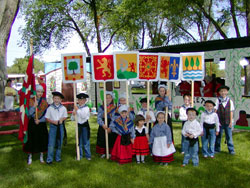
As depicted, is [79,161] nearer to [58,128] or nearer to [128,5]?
[58,128]

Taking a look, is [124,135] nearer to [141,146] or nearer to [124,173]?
[141,146]

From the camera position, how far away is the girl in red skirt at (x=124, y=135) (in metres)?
5.24

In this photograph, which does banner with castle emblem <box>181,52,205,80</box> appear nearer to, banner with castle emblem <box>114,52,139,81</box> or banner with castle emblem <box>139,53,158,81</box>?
banner with castle emblem <box>139,53,158,81</box>

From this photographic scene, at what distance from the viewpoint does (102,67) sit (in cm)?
556

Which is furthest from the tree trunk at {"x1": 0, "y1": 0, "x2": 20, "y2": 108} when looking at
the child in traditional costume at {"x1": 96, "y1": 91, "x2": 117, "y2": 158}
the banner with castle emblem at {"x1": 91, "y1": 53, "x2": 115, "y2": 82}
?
the child in traditional costume at {"x1": 96, "y1": 91, "x2": 117, "y2": 158}

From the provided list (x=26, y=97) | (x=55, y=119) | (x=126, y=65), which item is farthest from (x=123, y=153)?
(x=26, y=97)

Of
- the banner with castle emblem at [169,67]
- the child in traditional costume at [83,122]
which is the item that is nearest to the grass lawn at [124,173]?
the child in traditional costume at [83,122]

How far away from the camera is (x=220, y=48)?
8.95 m

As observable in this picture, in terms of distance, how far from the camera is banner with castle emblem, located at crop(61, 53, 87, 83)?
18.0 ft

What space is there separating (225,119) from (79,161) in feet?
12.3

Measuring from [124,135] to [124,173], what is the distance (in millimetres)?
828

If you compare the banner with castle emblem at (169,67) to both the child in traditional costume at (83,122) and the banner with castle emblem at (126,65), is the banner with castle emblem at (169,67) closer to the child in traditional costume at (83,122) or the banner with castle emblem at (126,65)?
the banner with castle emblem at (126,65)

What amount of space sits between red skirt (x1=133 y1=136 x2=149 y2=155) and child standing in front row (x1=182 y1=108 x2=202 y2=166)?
2.83 ft

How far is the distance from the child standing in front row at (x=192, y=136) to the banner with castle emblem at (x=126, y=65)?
60.4 inches
